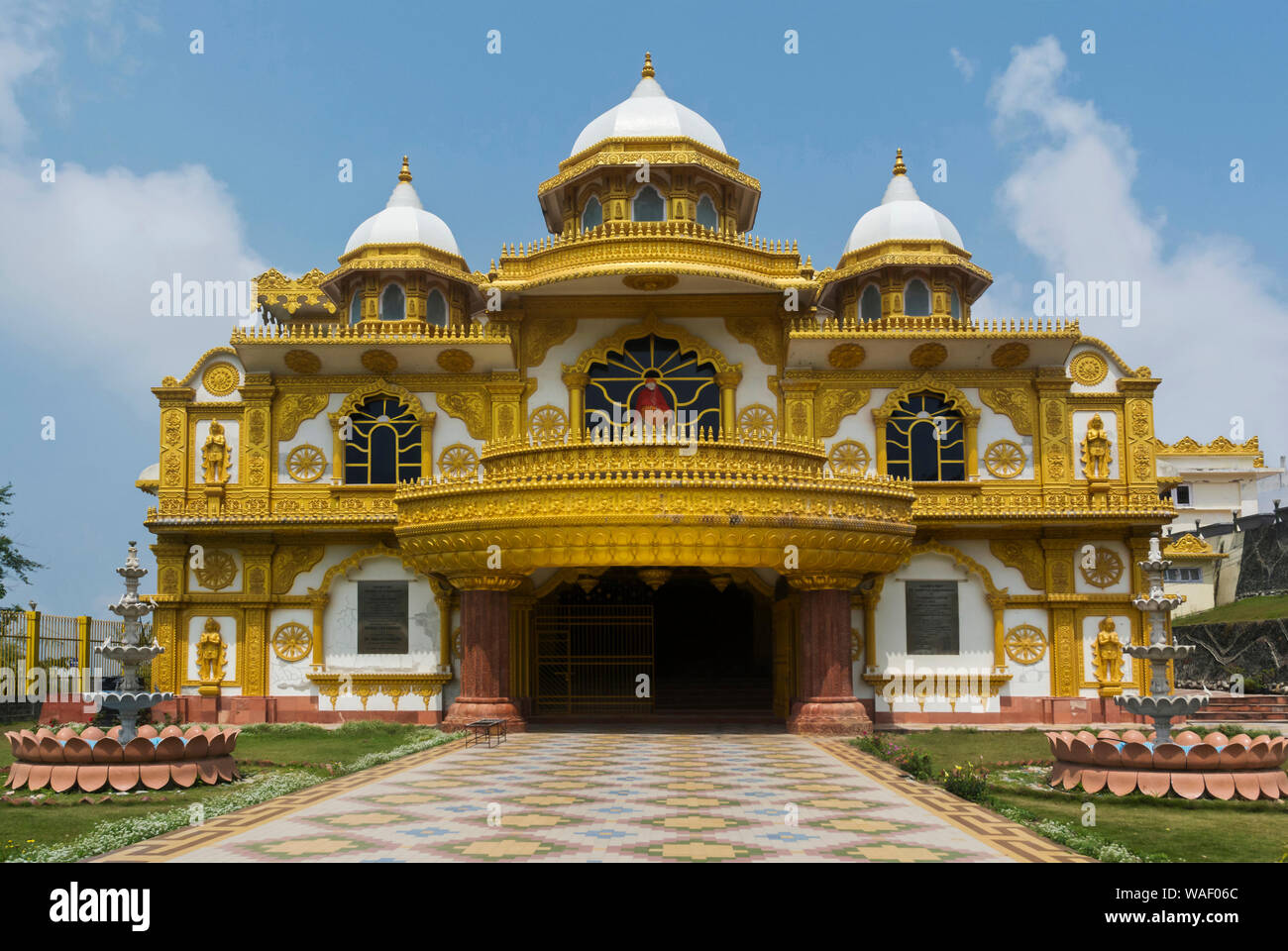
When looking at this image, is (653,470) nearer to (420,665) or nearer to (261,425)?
(420,665)

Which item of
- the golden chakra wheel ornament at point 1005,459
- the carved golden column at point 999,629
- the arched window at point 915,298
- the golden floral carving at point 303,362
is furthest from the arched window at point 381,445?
the carved golden column at point 999,629

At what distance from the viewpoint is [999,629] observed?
2456 cm

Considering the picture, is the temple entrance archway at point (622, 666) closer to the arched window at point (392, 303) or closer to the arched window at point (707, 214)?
the arched window at point (392, 303)

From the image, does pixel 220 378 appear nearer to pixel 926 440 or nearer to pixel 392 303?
pixel 392 303

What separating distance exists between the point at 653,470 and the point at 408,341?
7.69 m

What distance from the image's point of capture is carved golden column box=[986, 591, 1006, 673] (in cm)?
2452

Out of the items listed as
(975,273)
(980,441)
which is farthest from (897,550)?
(975,273)

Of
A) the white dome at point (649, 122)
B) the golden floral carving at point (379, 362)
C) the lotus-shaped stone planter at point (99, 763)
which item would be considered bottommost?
the lotus-shaped stone planter at point (99, 763)

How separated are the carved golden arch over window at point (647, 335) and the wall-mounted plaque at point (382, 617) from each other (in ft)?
17.9

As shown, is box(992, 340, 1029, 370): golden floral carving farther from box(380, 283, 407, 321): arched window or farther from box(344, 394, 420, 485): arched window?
box(380, 283, 407, 321): arched window

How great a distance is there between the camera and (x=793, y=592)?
23.2 m

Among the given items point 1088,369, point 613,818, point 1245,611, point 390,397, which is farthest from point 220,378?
point 1245,611

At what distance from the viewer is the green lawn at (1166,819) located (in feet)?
32.7

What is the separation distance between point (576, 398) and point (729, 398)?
3467mm
